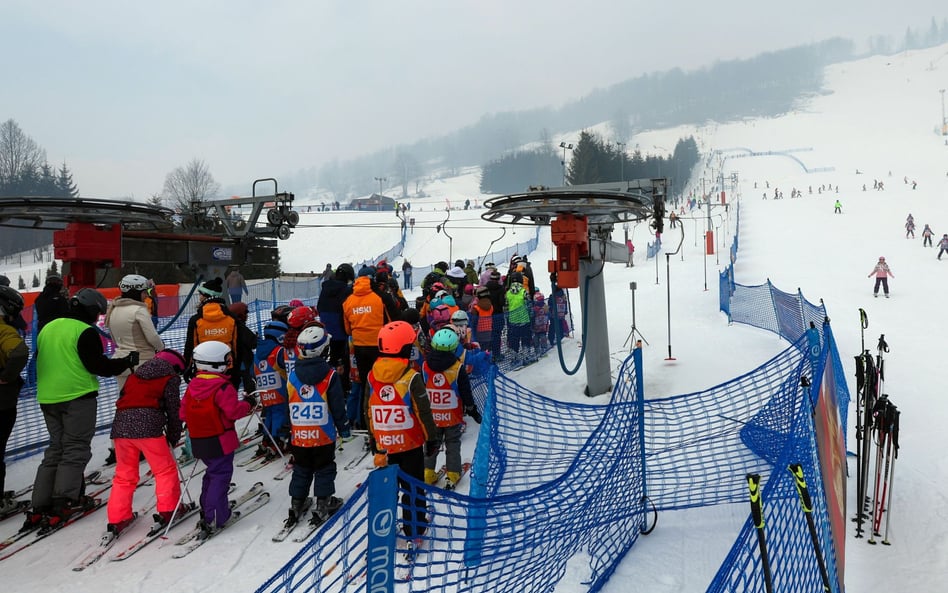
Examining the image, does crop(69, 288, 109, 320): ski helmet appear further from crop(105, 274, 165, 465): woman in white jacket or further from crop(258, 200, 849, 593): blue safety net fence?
crop(258, 200, 849, 593): blue safety net fence

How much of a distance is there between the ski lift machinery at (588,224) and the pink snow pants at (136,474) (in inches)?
136

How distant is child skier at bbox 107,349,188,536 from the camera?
13.7ft

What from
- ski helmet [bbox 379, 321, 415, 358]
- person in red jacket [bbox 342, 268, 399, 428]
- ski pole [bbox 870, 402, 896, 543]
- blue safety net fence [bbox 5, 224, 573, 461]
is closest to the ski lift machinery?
blue safety net fence [bbox 5, 224, 573, 461]

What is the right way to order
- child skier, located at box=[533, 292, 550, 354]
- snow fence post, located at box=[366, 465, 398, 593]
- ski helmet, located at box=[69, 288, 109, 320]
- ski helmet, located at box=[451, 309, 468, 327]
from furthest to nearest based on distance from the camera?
child skier, located at box=[533, 292, 550, 354], ski helmet, located at box=[451, 309, 468, 327], ski helmet, located at box=[69, 288, 109, 320], snow fence post, located at box=[366, 465, 398, 593]

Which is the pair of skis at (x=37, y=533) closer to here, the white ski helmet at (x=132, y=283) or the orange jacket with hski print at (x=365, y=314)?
the white ski helmet at (x=132, y=283)

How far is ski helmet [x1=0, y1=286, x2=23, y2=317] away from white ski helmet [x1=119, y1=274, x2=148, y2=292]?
806 mm

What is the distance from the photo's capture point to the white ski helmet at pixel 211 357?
4023mm

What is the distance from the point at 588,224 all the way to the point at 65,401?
587 centimetres

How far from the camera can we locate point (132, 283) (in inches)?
209

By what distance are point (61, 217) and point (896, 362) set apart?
38.1 ft

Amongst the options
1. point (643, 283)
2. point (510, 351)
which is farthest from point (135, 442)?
point (643, 283)

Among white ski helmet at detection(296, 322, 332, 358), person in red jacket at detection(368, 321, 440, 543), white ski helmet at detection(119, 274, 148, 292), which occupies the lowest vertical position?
person in red jacket at detection(368, 321, 440, 543)

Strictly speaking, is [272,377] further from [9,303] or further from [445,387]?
[9,303]

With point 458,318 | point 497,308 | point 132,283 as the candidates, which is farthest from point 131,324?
point 497,308
